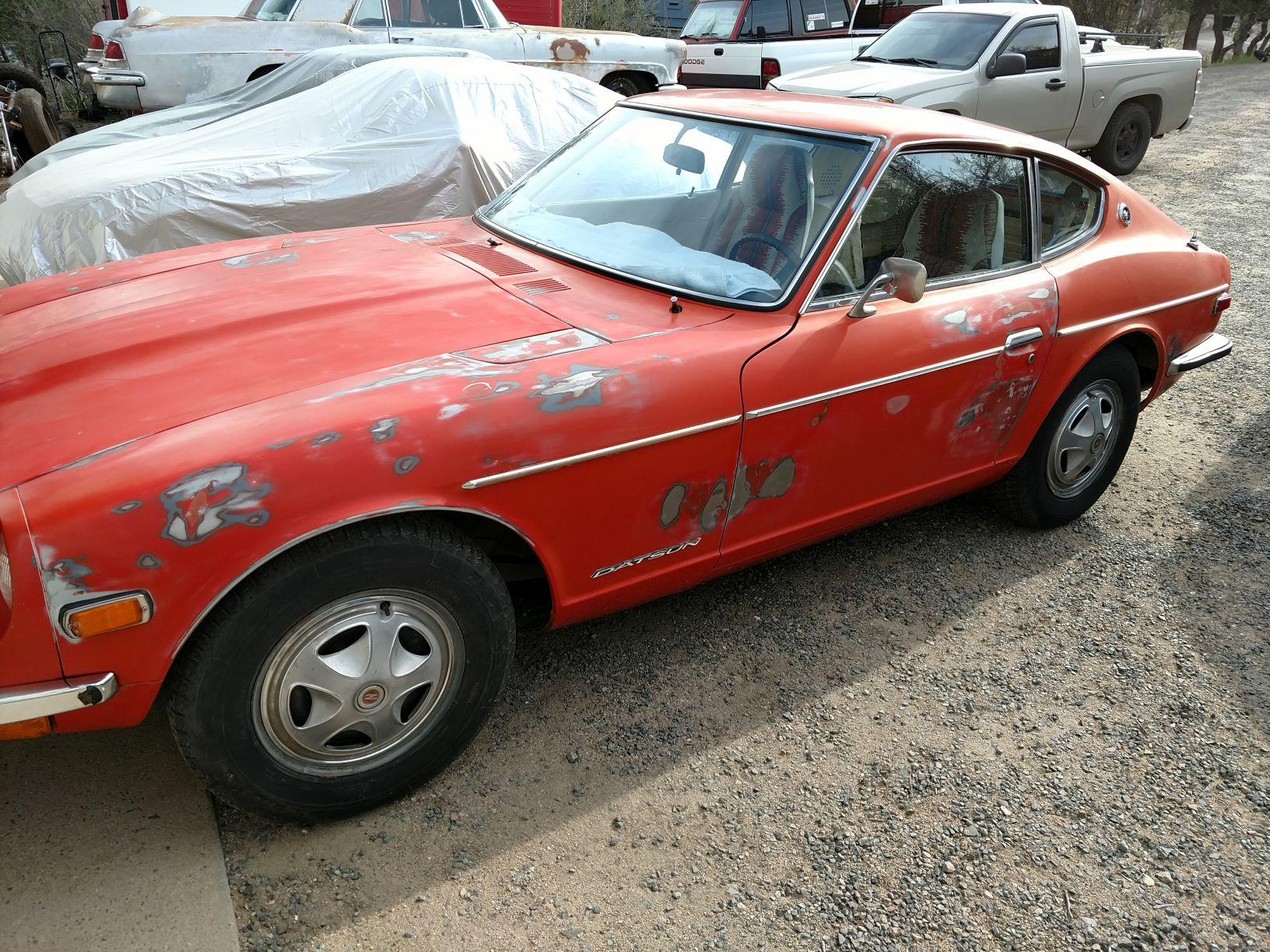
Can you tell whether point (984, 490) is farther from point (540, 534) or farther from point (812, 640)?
point (540, 534)

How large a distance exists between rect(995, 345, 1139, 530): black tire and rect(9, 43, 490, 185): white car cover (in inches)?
186

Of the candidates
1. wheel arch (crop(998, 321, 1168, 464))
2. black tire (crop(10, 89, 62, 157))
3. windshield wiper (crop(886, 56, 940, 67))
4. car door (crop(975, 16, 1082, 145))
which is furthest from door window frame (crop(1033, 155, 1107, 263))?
black tire (crop(10, 89, 62, 157))

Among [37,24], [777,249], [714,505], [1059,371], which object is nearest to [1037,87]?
[1059,371]

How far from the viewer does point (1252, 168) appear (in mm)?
11047

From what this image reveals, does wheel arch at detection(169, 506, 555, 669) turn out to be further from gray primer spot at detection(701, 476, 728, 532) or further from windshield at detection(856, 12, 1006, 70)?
windshield at detection(856, 12, 1006, 70)

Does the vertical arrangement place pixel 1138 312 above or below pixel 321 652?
above

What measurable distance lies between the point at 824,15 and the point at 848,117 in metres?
9.90

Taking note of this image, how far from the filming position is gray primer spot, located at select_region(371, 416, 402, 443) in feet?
6.73

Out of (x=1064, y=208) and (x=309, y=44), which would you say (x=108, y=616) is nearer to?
(x=1064, y=208)

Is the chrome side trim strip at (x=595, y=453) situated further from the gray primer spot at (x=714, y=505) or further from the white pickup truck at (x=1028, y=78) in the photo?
the white pickup truck at (x=1028, y=78)

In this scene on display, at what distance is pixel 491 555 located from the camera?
253 centimetres

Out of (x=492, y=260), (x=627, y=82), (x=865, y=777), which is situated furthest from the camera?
(x=627, y=82)

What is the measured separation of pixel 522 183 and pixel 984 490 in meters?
2.12

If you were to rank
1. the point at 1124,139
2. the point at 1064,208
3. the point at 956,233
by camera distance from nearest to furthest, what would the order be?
the point at 956,233
the point at 1064,208
the point at 1124,139
